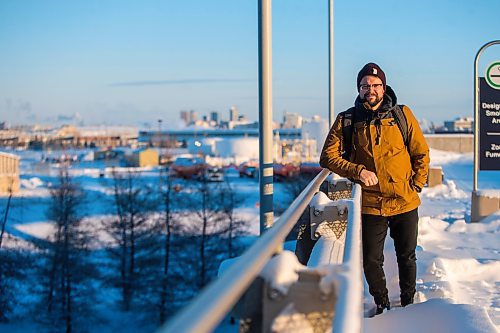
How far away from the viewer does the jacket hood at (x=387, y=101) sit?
15.2 feet

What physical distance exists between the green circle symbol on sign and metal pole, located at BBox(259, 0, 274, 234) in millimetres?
8516

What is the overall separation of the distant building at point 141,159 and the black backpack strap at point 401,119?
8898cm

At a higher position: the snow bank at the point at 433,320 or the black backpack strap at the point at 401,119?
the black backpack strap at the point at 401,119

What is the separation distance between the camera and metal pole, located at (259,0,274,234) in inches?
215

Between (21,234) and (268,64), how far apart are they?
51049 mm

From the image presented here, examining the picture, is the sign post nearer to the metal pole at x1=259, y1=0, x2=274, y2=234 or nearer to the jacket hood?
the metal pole at x1=259, y1=0, x2=274, y2=234

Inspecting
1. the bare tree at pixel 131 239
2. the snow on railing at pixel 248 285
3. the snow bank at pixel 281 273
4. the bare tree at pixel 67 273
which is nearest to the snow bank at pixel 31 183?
the bare tree at pixel 131 239

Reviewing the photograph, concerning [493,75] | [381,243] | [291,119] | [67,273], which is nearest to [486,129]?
[493,75]

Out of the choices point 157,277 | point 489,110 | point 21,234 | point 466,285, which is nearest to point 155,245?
point 157,277

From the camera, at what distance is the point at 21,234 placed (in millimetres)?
52781

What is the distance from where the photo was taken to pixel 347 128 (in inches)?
189

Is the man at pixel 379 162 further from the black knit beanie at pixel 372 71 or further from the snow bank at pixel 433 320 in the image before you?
the snow bank at pixel 433 320

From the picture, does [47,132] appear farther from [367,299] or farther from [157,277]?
[367,299]

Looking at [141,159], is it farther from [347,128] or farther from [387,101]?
[387,101]
